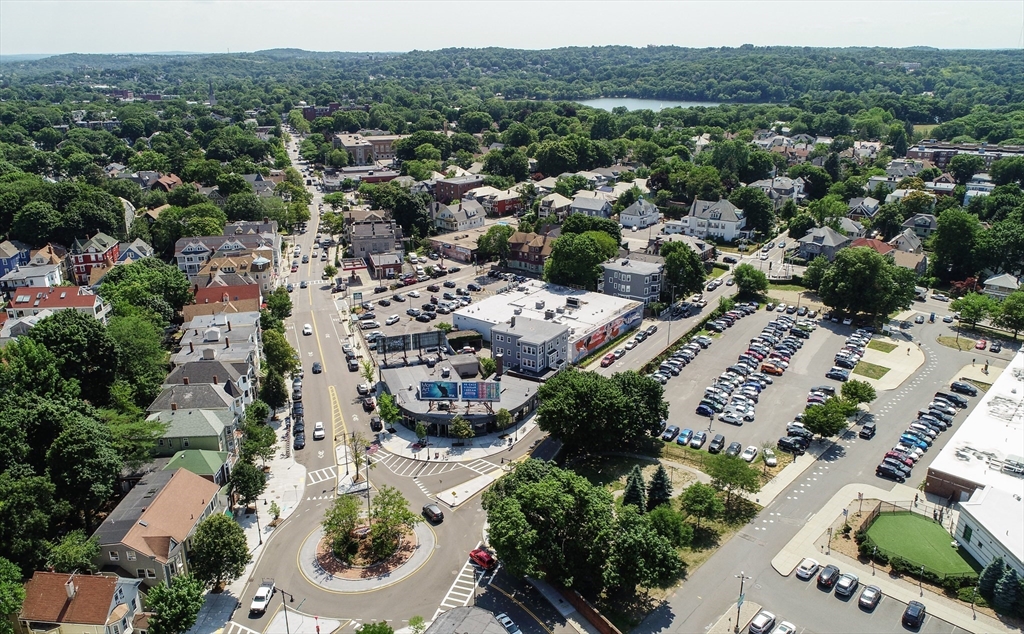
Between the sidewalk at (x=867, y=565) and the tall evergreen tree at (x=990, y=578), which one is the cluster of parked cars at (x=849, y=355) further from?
the tall evergreen tree at (x=990, y=578)

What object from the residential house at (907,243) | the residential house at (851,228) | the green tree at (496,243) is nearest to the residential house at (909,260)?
the residential house at (907,243)

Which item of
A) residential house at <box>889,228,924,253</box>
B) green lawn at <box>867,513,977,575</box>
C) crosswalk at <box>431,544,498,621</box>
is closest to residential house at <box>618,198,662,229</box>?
residential house at <box>889,228,924,253</box>

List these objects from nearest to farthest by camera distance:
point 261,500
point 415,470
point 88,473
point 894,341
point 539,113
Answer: point 88,473 < point 261,500 < point 415,470 < point 894,341 < point 539,113

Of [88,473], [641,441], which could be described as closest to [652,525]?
[641,441]

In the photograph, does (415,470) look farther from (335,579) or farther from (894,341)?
(894,341)

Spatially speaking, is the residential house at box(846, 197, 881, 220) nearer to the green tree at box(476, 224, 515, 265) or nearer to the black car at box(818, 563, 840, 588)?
the green tree at box(476, 224, 515, 265)

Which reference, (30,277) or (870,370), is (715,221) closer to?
(870,370)
